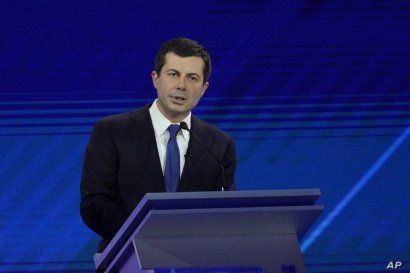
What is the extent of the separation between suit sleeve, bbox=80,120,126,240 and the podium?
48 cm

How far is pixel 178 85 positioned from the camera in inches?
130

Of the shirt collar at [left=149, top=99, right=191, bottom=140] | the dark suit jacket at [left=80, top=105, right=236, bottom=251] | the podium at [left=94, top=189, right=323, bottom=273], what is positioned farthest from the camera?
the shirt collar at [left=149, top=99, right=191, bottom=140]

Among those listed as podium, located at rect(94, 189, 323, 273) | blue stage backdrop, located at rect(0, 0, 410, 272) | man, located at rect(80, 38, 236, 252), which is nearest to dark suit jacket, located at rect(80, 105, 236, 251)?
man, located at rect(80, 38, 236, 252)

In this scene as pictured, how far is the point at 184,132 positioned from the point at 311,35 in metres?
1.60

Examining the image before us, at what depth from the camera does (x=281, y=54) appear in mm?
4773

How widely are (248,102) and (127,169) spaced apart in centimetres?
161

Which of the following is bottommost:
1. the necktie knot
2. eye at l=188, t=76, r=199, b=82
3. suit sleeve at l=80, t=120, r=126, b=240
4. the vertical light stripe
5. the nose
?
suit sleeve at l=80, t=120, r=126, b=240

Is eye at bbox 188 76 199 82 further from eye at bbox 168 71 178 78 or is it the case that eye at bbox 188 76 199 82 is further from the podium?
the podium

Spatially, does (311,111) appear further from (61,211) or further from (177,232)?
(177,232)

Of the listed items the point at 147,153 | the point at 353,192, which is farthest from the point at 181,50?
the point at 353,192

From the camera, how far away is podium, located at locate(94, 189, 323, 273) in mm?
2354

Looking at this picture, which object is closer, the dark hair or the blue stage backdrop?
the dark hair

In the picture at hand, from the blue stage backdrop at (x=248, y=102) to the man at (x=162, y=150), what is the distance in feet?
4.19

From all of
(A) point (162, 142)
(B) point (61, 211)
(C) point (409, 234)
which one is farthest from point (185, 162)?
(C) point (409, 234)
